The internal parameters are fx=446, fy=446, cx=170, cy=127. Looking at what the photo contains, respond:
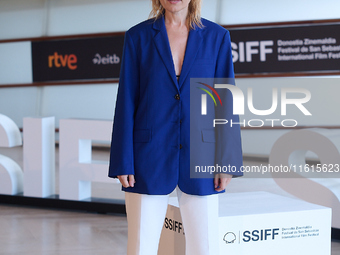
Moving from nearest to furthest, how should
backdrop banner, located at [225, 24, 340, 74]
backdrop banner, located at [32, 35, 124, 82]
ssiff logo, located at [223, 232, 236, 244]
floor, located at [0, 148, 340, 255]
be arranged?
ssiff logo, located at [223, 232, 236, 244], floor, located at [0, 148, 340, 255], backdrop banner, located at [225, 24, 340, 74], backdrop banner, located at [32, 35, 124, 82]

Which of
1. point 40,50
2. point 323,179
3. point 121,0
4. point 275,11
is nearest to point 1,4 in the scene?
point 40,50

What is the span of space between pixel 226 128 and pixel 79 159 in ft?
9.67

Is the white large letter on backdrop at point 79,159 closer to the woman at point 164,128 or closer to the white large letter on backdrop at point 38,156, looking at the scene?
the white large letter on backdrop at point 38,156

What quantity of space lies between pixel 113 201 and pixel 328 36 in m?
4.62

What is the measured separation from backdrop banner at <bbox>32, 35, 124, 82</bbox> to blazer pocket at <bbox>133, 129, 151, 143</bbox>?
21.0 ft

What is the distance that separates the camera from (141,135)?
5.63 ft

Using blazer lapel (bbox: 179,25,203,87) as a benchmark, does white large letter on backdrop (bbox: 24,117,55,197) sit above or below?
below

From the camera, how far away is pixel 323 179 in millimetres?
3615

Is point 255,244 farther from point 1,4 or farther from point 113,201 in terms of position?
point 1,4

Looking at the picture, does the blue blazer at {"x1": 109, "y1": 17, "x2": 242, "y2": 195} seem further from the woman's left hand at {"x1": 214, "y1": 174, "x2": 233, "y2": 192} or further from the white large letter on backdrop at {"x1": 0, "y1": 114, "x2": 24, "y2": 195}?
the white large letter on backdrop at {"x1": 0, "y1": 114, "x2": 24, "y2": 195}

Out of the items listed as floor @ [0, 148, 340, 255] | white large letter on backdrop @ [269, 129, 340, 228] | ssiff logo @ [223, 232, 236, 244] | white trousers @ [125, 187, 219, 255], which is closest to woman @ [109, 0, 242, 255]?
white trousers @ [125, 187, 219, 255]

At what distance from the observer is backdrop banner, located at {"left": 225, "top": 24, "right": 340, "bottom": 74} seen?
7.04 meters

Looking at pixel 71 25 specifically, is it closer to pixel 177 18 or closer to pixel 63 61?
pixel 63 61

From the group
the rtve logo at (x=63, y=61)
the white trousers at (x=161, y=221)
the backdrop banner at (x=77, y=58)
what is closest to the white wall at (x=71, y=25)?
the backdrop banner at (x=77, y=58)
